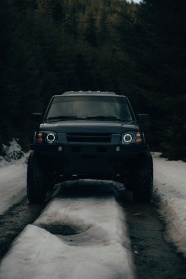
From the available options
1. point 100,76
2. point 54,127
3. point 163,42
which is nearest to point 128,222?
point 54,127

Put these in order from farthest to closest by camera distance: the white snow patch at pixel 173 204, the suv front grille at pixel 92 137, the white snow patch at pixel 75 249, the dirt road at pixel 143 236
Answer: the suv front grille at pixel 92 137 < the white snow patch at pixel 173 204 < the dirt road at pixel 143 236 < the white snow patch at pixel 75 249

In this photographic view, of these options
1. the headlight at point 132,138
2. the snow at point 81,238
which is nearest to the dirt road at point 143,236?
the snow at point 81,238

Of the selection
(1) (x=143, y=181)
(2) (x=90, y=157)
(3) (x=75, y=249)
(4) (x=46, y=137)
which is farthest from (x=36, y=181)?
(3) (x=75, y=249)

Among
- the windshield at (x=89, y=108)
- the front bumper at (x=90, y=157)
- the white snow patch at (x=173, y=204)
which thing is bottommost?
the white snow patch at (x=173, y=204)

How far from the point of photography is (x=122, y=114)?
984 centimetres

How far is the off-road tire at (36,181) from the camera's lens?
28.2 feet

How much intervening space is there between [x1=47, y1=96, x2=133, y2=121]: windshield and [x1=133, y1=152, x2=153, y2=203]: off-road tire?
4.12 ft

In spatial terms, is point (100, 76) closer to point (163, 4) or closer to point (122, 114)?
point (163, 4)

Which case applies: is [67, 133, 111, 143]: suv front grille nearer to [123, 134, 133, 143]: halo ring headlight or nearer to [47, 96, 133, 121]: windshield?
[123, 134, 133, 143]: halo ring headlight

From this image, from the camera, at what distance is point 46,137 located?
866cm

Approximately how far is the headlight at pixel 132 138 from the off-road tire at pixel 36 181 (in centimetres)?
149

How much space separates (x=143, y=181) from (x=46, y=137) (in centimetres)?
180

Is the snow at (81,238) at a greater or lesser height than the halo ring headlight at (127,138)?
lesser

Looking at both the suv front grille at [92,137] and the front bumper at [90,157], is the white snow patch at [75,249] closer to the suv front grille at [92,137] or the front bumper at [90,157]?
the front bumper at [90,157]
